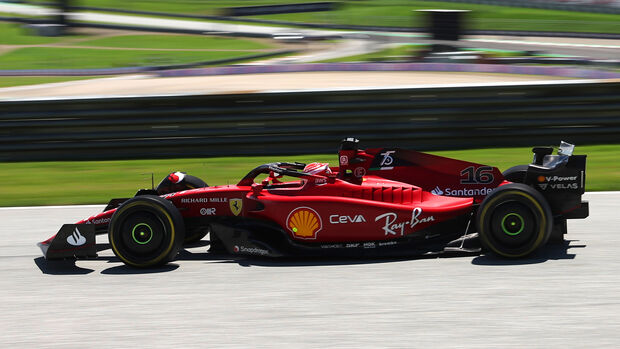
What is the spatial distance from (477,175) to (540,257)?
1050mm

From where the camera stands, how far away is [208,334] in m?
4.92

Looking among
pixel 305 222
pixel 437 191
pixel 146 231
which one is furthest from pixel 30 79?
pixel 305 222

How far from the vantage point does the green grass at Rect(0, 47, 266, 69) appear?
112ft

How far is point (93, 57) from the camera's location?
121ft

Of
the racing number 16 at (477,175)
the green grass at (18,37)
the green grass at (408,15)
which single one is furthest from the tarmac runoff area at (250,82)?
the green grass at (408,15)

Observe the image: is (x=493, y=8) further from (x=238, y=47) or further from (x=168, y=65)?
(x=168, y=65)

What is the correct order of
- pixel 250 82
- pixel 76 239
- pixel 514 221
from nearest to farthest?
pixel 514 221, pixel 76 239, pixel 250 82

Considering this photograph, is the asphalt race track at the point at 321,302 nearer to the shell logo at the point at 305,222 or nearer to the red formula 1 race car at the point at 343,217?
Result: the red formula 1 race car at the point at 343,217

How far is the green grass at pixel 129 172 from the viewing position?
978cm

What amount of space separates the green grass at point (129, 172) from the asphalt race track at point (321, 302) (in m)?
2.78

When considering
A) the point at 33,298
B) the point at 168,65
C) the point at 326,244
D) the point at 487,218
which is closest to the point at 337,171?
the point at 326,244

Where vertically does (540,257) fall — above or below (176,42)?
below

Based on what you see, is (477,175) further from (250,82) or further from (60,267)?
(250,82)

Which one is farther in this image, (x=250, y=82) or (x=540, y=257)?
(x=250, y=82)
